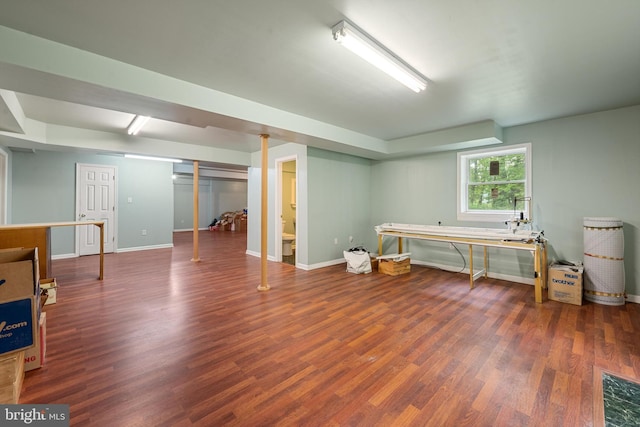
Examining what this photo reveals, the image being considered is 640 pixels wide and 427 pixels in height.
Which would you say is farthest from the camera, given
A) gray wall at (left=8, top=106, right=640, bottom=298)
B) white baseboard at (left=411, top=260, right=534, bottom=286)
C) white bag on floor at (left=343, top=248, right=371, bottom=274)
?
white bag on floor at (left=343, top=248, right=371, bottom=274)

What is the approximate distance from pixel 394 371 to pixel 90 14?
3380 mm

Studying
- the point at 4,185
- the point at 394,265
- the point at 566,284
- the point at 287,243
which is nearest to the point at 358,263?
the point at 394,265

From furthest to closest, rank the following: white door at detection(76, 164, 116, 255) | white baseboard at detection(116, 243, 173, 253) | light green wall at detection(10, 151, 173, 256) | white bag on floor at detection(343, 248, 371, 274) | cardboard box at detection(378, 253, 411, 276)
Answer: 1. white baseboard at detection(116, 243, 173, 253)
2. white door at detection(76, 164, 116, 255)
3. light green wall at detection(10, 151, 173, 256)
4. white bag on floor at detection(343, 248, 371, 274)
5. cardboard box at detection(378, 253, 411, 276)

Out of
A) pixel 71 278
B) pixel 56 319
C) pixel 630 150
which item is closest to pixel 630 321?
pixel 630 150

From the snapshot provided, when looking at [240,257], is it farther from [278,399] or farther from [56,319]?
[278,399]

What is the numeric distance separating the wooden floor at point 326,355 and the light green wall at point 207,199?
870cm

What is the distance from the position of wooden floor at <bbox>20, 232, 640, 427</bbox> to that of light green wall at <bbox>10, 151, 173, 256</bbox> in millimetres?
3128

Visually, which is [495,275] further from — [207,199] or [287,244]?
[207,199]

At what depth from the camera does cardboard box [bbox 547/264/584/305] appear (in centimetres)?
334

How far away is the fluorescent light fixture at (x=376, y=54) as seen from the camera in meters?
1.97

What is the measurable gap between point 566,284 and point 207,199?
42.2ft

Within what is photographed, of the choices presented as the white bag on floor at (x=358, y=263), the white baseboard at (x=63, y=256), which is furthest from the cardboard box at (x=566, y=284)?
the white baseboard at (x=63, y=256)

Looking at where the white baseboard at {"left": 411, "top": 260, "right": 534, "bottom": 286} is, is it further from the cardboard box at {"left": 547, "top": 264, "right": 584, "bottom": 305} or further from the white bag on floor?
the white bag on floor

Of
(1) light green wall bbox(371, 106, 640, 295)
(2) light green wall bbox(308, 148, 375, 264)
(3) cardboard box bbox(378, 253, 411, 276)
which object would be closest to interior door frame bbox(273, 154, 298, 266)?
(2) light green wall bbox(308, 148, 375, 264)
